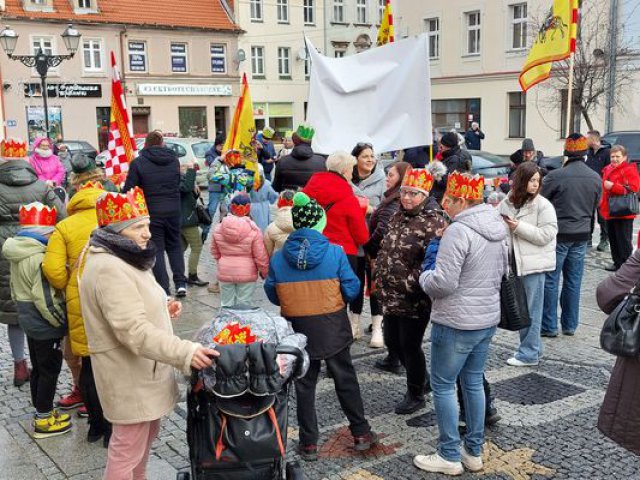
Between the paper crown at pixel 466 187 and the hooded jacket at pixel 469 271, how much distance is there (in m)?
0.08

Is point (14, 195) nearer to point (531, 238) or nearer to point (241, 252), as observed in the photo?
point (241, 252)

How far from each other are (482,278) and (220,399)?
178 cm

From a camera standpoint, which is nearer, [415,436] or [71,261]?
[71,261]

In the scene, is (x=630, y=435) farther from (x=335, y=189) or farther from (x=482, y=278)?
(x=335, y=189)

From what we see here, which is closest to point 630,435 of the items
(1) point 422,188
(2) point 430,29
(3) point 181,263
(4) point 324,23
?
(1) point 422,188

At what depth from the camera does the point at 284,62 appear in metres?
43.5

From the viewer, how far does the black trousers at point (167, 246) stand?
8695mm

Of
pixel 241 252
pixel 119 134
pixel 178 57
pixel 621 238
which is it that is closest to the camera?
pixel 241 252

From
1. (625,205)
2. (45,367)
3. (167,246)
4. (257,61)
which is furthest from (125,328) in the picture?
(257,61)

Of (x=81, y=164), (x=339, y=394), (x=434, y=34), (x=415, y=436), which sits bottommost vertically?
(x=415, y=436)

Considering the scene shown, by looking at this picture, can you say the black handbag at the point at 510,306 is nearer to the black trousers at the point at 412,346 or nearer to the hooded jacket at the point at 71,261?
the black trousers at the point at 412,346

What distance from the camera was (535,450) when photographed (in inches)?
188

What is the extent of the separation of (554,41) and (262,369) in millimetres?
7167

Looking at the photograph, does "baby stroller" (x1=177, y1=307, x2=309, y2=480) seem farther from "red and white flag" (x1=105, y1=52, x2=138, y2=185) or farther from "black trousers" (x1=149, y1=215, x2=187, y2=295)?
"red and white flag" (x1=105, y1=52, x2=138, y2=185)
